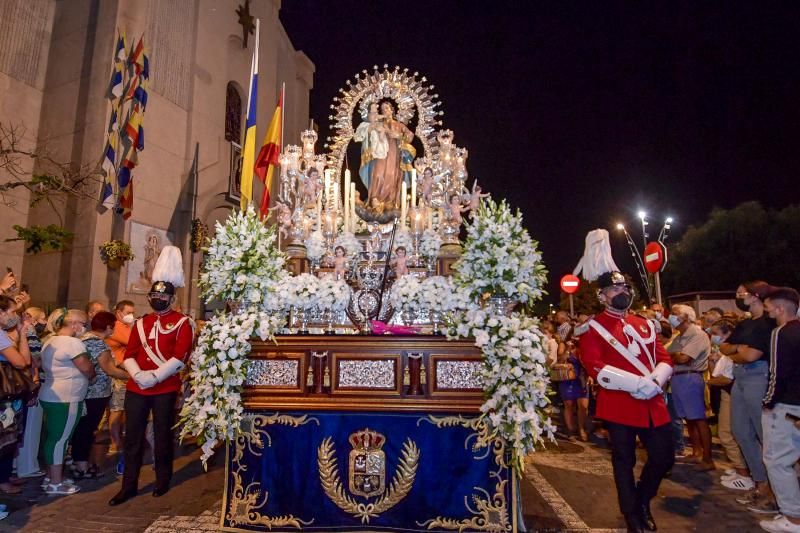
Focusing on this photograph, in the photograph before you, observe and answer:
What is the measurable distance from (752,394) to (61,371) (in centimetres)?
800

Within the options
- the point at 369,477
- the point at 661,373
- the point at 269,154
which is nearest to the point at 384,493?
the point at 369,477

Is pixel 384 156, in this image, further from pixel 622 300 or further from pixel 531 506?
pixel 531 506

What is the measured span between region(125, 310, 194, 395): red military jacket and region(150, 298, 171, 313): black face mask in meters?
0.08

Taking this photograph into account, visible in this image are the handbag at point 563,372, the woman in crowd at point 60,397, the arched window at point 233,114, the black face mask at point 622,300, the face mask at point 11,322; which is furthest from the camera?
the arched window at point 233,114

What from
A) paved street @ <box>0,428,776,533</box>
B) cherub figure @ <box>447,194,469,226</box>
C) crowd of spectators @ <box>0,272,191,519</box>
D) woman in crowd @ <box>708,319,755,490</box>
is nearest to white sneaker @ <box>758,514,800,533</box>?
paved street @ <box>0,428,776,533</box>

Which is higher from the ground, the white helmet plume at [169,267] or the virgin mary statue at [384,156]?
the virgin mary statue at [384,156]

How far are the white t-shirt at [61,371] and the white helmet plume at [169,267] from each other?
133cm

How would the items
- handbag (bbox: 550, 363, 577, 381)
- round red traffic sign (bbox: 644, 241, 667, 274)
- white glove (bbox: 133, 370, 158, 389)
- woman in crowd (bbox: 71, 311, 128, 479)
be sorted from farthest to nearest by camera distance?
round red traffic sign (bbox: 644, 241, 667, 274), handbag (bbox: 550, 363, 577, 381), woman in crowd (bbox: 71, 311, 128, 479), white glove (bbox: 133, 370, 158, 389)

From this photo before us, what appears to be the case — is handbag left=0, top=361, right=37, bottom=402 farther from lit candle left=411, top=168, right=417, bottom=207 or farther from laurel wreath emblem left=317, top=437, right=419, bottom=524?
lit candle left=411, top=168, right=417, bottom=207

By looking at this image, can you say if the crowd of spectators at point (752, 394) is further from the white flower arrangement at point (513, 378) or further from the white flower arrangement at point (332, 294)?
the white flower arrangement at point (332, 294)

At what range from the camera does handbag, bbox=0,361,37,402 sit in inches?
185

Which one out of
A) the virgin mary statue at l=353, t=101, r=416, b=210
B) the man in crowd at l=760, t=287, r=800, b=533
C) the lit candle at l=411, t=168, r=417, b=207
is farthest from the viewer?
the virgin mary statue at l=353, t=101, r=416, b=210

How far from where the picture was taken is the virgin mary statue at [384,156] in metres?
7.18

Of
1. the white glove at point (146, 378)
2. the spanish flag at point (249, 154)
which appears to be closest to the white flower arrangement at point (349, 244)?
the spanish flag at point (249, 154)
